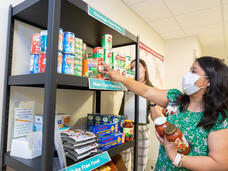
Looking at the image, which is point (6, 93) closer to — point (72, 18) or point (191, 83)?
point (72, 18)

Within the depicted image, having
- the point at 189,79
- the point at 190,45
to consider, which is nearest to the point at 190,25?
the point at 190,45

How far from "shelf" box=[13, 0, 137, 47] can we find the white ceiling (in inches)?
53.1

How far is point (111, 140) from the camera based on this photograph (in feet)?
4.14

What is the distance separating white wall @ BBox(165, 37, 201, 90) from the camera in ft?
13.7

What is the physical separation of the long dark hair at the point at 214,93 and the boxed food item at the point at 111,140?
22.8 inches

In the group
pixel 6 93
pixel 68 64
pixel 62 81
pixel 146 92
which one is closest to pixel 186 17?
pixel 146 92

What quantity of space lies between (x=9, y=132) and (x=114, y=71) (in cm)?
85

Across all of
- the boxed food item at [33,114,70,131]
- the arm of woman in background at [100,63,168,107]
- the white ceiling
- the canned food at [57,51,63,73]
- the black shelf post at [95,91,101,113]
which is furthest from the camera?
the white ceiling

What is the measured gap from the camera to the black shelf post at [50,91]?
0.83m

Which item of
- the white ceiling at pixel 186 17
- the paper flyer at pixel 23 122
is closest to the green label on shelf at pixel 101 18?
the paper flyer at pixel 23 122

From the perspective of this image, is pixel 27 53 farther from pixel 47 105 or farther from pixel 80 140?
pixel 80 140

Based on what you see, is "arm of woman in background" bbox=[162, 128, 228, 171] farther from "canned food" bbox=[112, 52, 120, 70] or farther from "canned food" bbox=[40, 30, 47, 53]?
"canned food" bbox=[40, 30, 47, 53]

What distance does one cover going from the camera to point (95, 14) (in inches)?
44.6

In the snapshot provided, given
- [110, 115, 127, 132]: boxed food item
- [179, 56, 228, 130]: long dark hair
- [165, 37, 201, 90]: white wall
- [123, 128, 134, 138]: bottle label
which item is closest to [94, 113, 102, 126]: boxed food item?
[110, 115, 127, 132]: boxed food item
